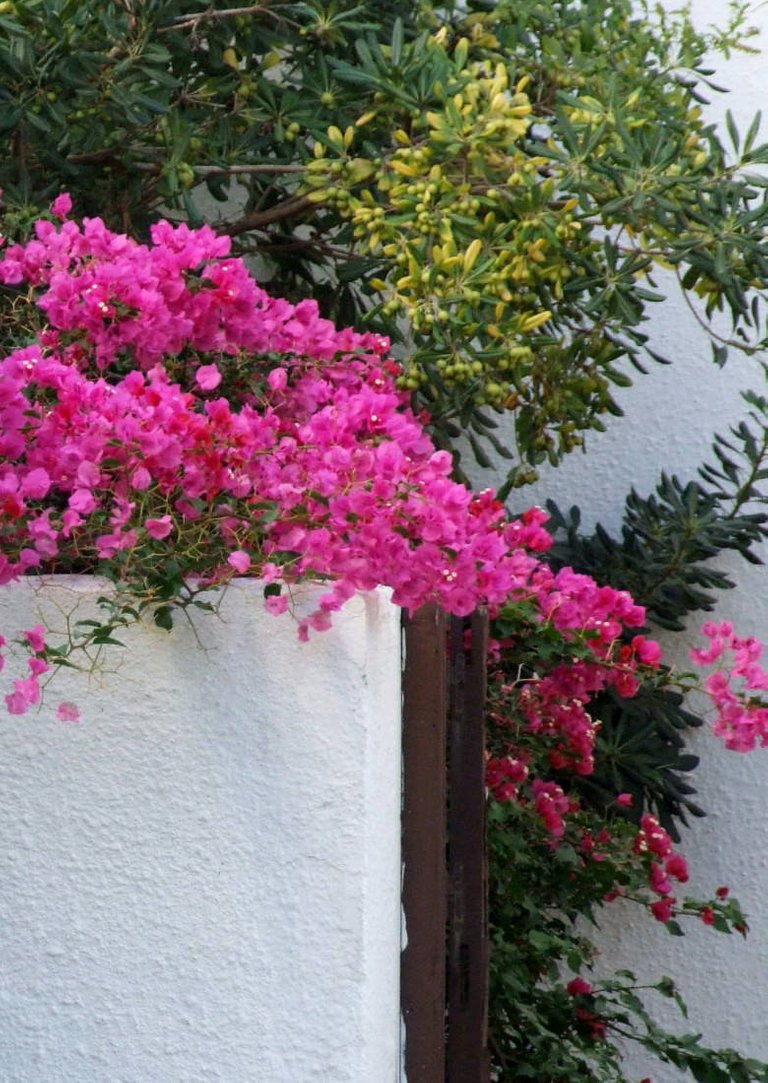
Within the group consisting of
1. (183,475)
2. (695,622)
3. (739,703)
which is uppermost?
(695,622)

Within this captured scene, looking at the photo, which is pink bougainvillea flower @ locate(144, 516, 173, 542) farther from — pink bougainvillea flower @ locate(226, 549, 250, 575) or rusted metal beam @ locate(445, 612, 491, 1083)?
rusted metal beam @ locate(445, 612, 491, 1083)

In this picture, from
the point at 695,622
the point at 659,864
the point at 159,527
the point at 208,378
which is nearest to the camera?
the point at 159,527

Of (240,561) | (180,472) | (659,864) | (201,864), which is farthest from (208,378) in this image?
(659,864)

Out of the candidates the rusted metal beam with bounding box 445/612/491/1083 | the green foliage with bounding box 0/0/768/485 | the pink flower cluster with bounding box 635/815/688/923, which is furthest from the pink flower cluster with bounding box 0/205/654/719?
the pink flower cluster with bounding box 635/815/688/923

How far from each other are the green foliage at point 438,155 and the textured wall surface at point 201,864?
99 cm

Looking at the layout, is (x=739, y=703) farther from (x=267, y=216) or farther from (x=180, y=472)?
(x=267, y=216)

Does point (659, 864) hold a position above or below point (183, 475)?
below

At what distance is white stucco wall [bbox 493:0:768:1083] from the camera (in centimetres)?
367

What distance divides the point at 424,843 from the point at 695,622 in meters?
1.65

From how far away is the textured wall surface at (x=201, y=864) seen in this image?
206 centimetres

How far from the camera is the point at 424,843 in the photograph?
2363 mm

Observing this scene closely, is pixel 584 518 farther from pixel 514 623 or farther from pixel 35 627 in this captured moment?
pixel 35 627

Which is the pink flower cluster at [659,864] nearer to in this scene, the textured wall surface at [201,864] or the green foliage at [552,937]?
the green foliage at [552,937]

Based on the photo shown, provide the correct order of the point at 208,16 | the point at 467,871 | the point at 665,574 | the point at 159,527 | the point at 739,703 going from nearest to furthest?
1. the point at 159,527
2. the point at 467,871
3. the point at 739,703
4. the point at 208,16
5. the point at 665,574
